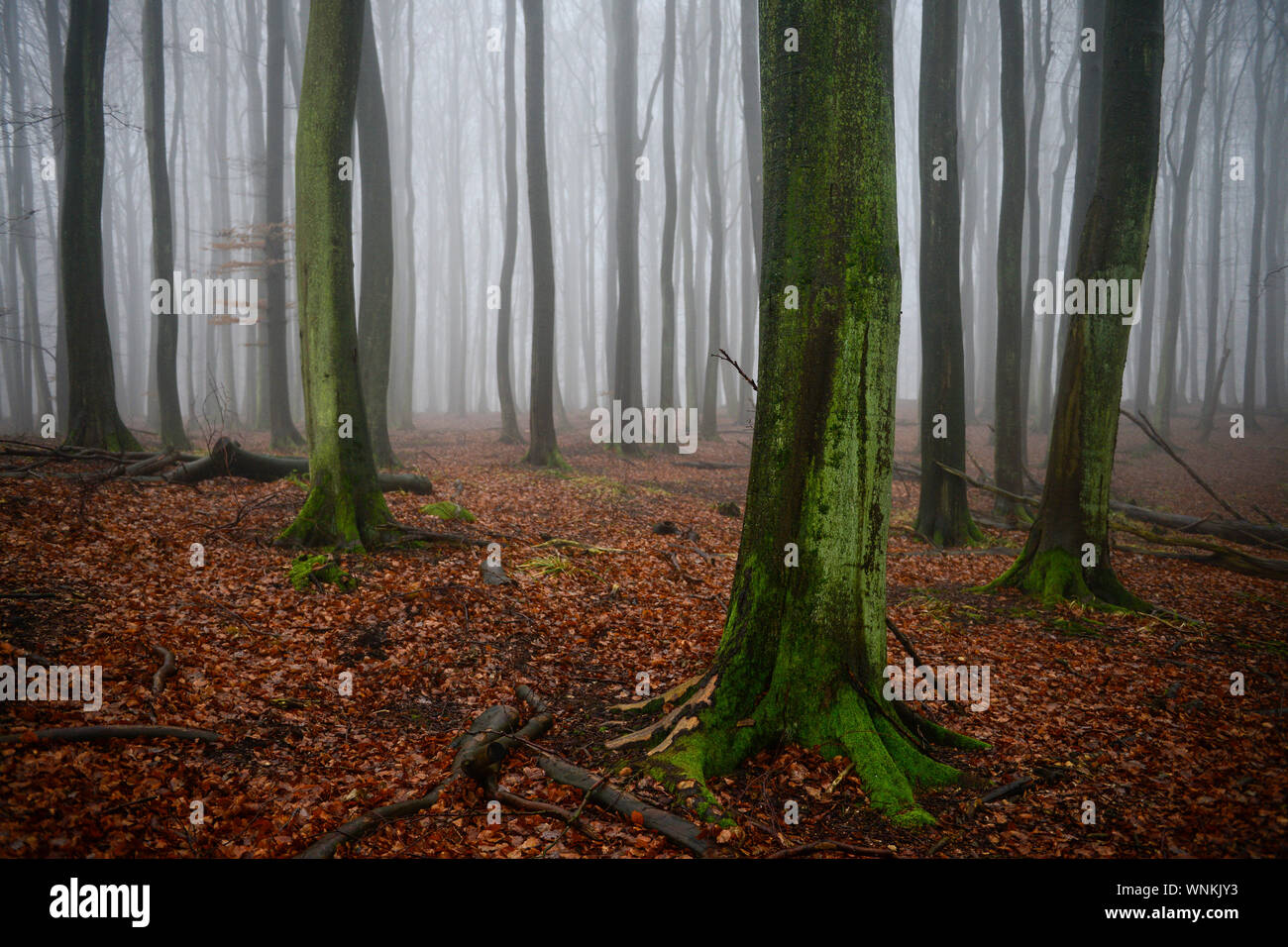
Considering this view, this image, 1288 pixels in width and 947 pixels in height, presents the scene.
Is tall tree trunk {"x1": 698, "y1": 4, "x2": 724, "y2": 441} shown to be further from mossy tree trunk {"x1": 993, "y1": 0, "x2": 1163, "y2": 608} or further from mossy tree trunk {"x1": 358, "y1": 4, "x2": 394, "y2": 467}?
mossy tree trunk {"x1": 993, "y1": 0, "x2": 1163, "y2": 608}

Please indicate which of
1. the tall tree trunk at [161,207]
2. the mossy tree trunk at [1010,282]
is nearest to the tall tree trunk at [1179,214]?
the mossy tree trunk at [1010,282]

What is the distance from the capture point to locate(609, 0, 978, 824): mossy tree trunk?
4160mm

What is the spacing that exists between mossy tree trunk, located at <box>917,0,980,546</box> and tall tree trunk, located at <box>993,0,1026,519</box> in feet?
6.59

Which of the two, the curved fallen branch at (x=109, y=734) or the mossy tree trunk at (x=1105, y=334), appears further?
the mossy tree trunk at (x=1105, y=334)

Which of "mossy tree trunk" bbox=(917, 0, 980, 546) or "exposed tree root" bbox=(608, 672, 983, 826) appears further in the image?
"mossy tree trunk" bbox=(917, 0, 980, 546)

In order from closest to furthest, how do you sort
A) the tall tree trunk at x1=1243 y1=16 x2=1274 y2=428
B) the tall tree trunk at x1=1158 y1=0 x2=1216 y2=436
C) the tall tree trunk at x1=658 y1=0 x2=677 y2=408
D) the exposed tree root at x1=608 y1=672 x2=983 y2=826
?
the exposed tree root at x1=608 y1=672 x2=983 y2=826
the tall tree trunk at x1=658 y1=0 x2=677 y2=408
the tall tree trunk at x1=1158 y1=0 x2=1216 y2=436
the tall tree trunk at x1=1243 y1=16 x2=1274 y2=428

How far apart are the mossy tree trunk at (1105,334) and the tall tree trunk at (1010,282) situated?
470 cm

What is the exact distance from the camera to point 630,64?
20.6 m

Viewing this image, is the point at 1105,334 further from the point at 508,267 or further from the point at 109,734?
the point at 508,267

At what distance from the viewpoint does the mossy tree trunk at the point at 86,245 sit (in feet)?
33.4

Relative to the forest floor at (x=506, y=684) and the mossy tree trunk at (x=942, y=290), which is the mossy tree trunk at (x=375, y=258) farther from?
the mossy tree trunk at (x=942, y=290)

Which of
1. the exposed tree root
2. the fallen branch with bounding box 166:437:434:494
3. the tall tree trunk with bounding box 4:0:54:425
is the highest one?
the tall tree trunk with bounding box 4:0:54:425

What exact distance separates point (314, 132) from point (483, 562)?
17.1 feet

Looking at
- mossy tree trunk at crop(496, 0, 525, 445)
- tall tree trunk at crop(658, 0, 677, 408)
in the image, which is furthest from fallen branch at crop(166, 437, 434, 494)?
tall tree trunk at crop(658, 0, 677, 408)
